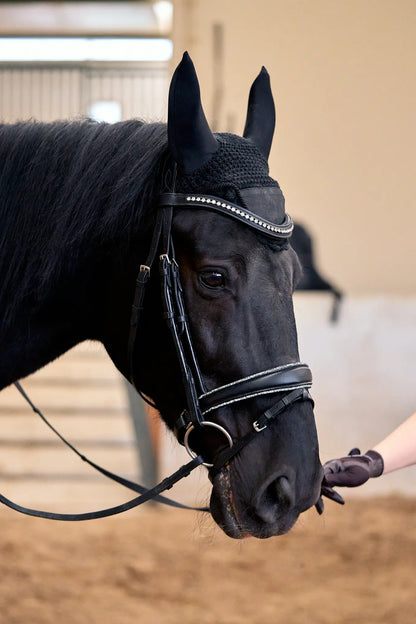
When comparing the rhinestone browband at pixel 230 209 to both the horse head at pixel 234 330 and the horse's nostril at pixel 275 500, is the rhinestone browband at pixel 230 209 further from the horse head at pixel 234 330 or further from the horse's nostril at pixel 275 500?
the horse's nostril at pixel 275 500

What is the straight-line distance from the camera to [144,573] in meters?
3.38

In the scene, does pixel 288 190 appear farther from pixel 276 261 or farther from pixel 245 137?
pixel 276 261

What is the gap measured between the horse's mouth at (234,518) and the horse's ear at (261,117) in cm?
78

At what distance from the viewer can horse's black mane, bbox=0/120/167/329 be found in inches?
59.6

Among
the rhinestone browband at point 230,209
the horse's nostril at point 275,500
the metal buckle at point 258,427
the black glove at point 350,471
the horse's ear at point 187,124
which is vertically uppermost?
the horse's ear at point 187,124

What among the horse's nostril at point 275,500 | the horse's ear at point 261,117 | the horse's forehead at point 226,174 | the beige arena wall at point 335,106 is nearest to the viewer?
the horse's nostril at point 275,500

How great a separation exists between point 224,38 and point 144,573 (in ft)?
10.1

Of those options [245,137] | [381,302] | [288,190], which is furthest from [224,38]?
[245,137]

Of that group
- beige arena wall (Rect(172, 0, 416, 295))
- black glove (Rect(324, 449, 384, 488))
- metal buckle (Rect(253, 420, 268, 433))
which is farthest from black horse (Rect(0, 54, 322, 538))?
beige arena wall (Rect(172, 0, 416, 295))

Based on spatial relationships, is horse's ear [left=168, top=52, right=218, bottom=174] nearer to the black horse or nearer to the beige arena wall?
the black horse

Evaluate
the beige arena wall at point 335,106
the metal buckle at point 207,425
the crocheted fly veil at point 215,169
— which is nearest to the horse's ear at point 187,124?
the crocheted fly veil at point 215,169

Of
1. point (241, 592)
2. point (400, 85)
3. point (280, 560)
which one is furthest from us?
point (400, 85)

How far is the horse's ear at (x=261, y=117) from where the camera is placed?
5.50 feet

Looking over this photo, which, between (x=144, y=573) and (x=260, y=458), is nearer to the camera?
(x=260, y=458)
